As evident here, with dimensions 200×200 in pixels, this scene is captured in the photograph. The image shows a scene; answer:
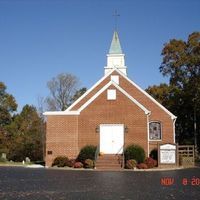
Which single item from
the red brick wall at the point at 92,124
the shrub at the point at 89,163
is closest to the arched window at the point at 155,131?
the red brick wall at the point at 92,124

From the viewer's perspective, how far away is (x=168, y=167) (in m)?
29.7

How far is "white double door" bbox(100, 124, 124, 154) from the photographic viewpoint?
3159 cm

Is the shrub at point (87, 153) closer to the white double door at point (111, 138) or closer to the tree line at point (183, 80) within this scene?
the white double door at point (111, 138)

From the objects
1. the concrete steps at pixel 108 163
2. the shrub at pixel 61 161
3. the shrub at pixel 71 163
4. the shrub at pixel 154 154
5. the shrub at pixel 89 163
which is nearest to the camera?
the concrete steps at pixel 108 163

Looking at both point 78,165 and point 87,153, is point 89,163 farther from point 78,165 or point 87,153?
point 87,153

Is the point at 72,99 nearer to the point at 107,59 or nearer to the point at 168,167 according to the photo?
the point at 107,59

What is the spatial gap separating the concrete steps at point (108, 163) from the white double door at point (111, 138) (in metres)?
1.41

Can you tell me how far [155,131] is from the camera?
3488 cm

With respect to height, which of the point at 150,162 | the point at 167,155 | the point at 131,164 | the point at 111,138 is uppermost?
the point at 111,138

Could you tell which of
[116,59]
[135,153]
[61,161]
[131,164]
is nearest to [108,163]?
[131,164]

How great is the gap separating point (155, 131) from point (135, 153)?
5.99m

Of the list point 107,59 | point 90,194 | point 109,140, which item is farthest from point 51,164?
point 90,194

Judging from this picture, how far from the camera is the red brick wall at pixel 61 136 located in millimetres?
31203

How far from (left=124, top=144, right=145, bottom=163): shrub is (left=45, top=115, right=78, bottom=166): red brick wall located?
412 centimetres
